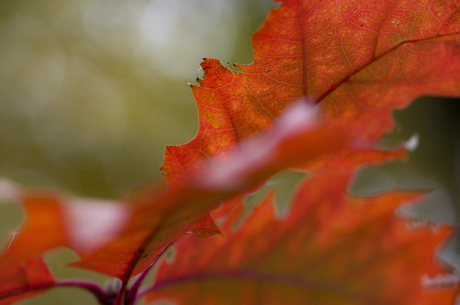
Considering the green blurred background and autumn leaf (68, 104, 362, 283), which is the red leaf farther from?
the green blurred background

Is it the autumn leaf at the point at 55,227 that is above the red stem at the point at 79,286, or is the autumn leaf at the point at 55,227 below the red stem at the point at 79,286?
above

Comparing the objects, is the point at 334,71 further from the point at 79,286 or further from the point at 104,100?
the point at 104,100

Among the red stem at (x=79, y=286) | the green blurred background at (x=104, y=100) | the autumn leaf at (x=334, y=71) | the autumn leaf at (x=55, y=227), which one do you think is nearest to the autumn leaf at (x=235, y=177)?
the autumn leaf at (x=55, y=227)

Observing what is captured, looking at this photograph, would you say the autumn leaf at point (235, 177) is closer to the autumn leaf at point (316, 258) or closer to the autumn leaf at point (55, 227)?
the autumn leaf at point (55, 227)

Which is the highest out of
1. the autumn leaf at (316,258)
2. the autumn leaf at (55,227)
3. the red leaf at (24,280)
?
the autumn leaf at (55,227)

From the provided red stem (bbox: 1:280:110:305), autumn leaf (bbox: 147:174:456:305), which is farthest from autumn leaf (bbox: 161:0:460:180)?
red stem (bbox: 1:280:110:305)

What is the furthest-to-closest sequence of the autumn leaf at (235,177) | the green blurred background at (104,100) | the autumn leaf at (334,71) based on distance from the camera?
the green blurred background at (104,100) → the autumn leaf at (334,71) → the autumn leaf at (235,177)

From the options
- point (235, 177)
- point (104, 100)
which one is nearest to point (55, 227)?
point (235, 177)
